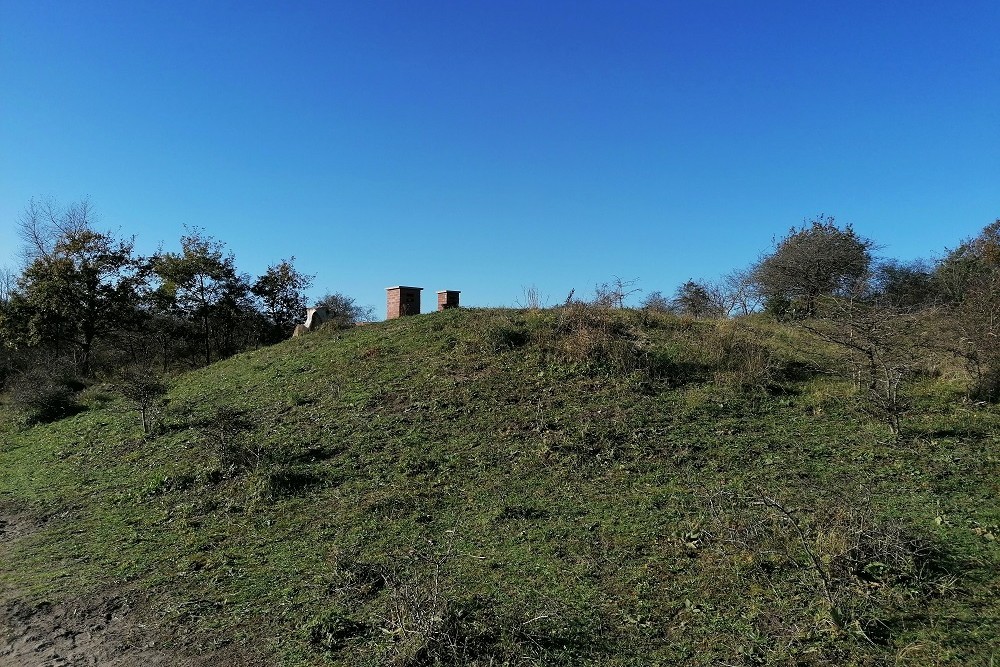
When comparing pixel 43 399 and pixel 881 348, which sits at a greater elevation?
pixel 881 348

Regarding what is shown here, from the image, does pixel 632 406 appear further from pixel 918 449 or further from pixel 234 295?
pixel 234 295

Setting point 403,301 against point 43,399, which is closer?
point 43,399

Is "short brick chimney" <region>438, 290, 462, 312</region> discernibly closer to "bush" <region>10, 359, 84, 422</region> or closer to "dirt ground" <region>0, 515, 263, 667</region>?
"bush" <region>10, 359, 84, 422</region>

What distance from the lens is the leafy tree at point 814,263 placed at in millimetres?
22453

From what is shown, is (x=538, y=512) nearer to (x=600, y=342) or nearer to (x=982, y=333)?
(x=600, y=342)

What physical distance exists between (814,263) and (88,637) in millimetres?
24250

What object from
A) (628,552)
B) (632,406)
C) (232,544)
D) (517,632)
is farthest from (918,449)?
(232,544)

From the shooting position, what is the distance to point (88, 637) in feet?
11.9

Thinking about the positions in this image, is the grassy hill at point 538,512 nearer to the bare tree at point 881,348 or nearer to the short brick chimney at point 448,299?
the bare tree at point 881,348

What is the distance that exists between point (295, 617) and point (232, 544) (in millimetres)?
1563

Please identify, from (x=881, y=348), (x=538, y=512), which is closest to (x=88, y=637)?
(x=538, y=512)

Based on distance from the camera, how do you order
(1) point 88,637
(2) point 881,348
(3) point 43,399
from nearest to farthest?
(1) point 88,637, (2) point 881,348, (3) point 43,399

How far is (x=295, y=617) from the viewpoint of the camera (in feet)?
11.6

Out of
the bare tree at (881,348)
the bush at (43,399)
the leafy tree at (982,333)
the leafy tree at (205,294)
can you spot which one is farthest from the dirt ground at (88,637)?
the leafy tree at (205,294)
